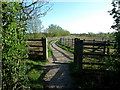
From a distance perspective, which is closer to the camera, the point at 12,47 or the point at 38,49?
the point at 12,47

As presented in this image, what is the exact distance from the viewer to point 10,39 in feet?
9.13

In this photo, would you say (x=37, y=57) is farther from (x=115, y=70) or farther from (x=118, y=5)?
(x=118, y=5)

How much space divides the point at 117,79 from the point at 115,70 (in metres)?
0.38

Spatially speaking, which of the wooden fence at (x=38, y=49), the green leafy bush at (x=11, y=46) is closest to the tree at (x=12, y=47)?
the green leafy bush at (x=11, y=46)

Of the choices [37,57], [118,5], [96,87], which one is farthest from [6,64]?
[37,57]

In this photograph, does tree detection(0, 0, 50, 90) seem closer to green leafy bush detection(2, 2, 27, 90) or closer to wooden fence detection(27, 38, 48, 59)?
green leafy bush detection(2, 2, 27, 90)

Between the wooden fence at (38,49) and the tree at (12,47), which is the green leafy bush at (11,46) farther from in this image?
the wooden fence at (38,49)

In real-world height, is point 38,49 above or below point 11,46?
below

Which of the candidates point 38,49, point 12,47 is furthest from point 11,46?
point 38,49

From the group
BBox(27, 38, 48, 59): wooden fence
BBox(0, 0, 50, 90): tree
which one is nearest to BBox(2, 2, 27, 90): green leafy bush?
BBox(0, 0, 50, 90): tree

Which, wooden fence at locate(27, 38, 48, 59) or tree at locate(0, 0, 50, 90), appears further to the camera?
wooden fence at locate(27, 38, 48, 59)

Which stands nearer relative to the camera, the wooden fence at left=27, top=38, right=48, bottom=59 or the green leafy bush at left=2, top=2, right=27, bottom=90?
the green leafy bush at left=2, top=2, right=27, bottom=90

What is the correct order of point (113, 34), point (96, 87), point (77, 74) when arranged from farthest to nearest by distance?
point (77, 74) → point (113, 34) → point (96, 87)

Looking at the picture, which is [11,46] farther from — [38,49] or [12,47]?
[38,49]
